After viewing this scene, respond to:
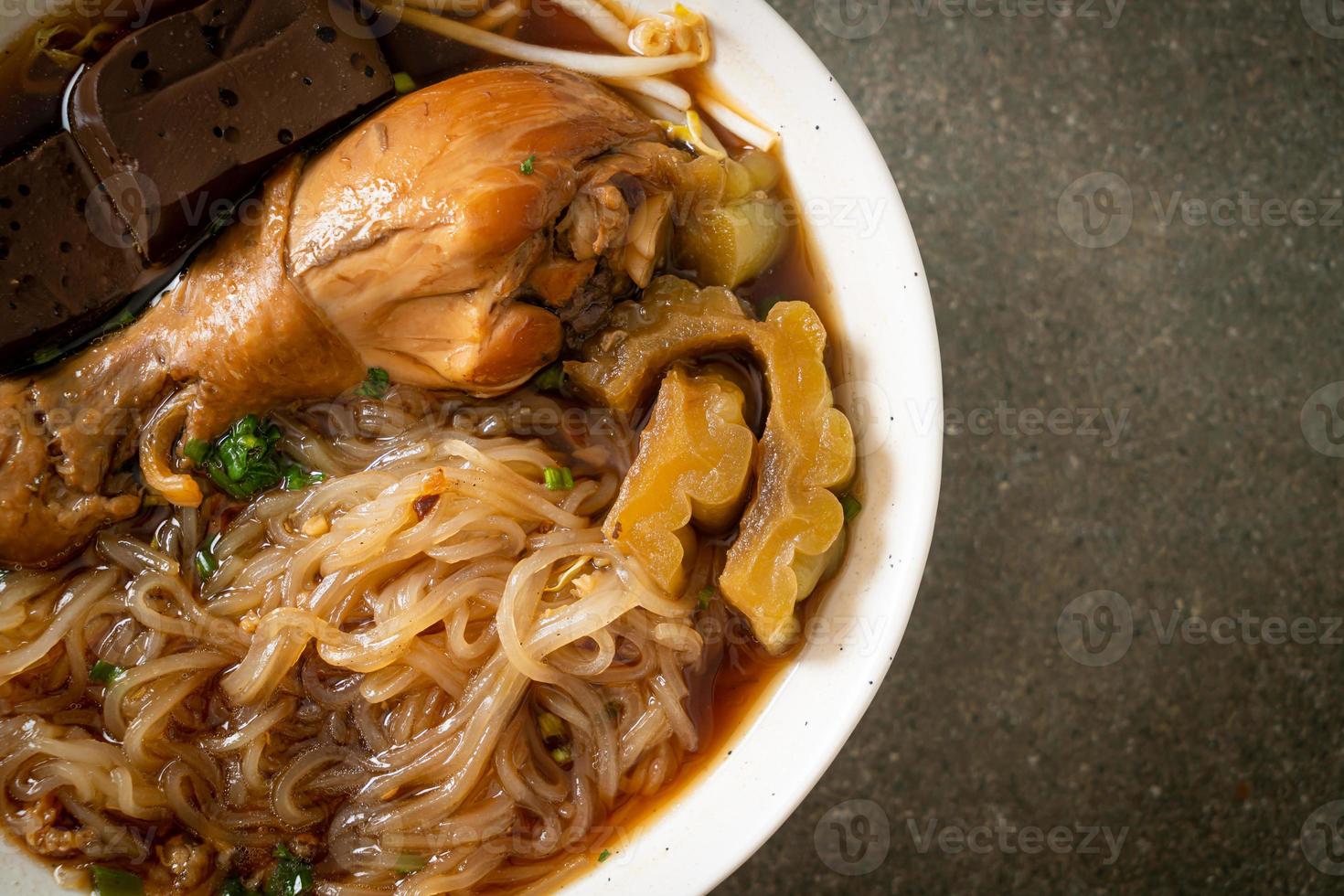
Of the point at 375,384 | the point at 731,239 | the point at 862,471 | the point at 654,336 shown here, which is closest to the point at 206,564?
the point at 375,384

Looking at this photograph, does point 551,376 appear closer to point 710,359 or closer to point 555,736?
point 710,359

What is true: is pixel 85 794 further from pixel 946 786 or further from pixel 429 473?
pixel 946 786

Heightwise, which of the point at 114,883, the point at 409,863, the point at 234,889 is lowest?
the point at 409,863

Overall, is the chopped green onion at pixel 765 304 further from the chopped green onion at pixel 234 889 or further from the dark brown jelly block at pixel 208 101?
the chopped green onion at pixel 234 889

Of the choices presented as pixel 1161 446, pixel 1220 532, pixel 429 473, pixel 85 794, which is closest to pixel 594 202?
pixel 429 473

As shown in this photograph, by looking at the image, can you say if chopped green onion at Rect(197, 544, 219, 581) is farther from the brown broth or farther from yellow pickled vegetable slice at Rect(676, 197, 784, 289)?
yellow pickled vegetable slice at Rect(676, 197, 784, 289)
